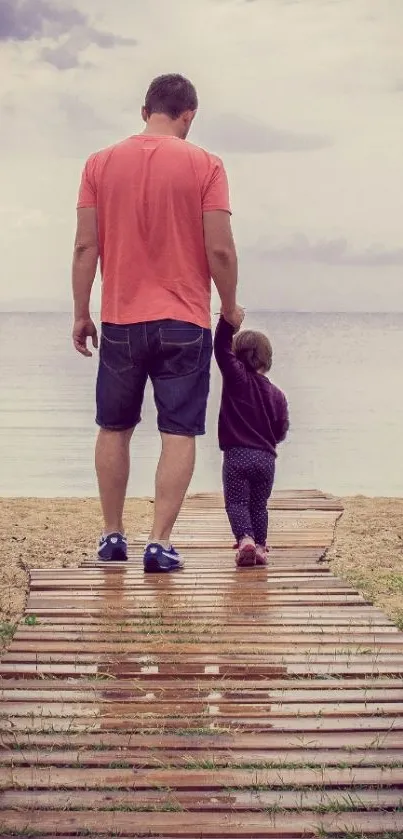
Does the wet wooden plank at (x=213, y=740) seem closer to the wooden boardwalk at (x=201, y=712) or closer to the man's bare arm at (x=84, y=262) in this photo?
the wooden boardwalk at (x=201, y=712)

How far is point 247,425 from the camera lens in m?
6.14

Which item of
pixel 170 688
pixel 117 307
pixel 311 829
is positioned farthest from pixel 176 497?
pixel 311 829

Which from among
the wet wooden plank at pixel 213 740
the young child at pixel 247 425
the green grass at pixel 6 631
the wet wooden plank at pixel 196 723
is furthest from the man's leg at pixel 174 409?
the wet wooden plank at pixel 213 740

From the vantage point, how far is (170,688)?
3445 millimetres

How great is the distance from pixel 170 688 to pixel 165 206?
261cm

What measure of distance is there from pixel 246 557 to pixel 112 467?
78cm

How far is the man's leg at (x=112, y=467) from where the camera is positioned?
5.60m

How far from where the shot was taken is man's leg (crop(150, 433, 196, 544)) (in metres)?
5.41

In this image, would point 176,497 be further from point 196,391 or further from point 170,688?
point 170,688

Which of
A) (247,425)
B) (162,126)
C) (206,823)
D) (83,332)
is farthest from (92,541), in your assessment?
(206,823)

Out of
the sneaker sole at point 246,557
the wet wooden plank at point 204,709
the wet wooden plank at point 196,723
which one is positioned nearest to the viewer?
the wet wooden plank at point 196,723

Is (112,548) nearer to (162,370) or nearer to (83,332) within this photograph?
(162,370)

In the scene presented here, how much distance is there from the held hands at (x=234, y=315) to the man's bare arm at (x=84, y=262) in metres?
0.64

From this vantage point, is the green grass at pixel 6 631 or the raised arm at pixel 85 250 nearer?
the green grass at pixel 6 631
